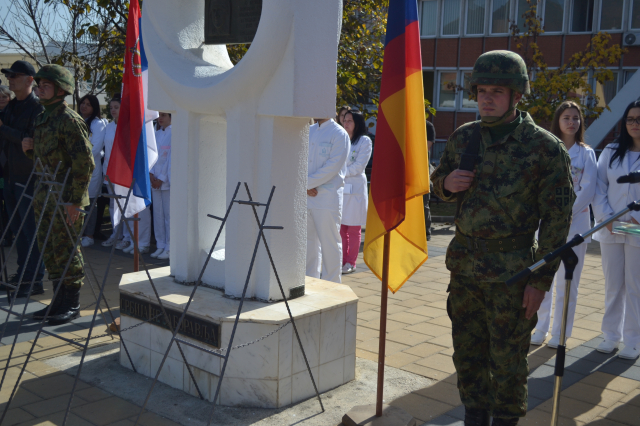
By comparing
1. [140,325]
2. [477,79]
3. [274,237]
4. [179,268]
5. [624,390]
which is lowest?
[624,390]

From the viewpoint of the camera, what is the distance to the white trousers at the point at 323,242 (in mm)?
7062

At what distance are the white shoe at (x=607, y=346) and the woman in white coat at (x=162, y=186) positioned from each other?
613 cm

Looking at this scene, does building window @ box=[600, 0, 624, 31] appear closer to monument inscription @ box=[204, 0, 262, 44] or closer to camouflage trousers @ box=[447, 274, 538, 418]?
monument inscription @ box=[204, 0, 262, 44]

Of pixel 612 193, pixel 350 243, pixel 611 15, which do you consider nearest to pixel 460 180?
pixel 612 193

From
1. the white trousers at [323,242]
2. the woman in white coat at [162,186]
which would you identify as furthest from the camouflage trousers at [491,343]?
the woman in white coat at [162,186]

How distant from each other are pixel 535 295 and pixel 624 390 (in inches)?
77.5

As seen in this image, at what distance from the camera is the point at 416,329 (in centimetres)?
610

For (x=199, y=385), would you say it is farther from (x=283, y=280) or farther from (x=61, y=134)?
(x=61, y=134)

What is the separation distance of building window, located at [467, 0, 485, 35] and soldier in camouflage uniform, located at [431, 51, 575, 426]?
23.8 meters

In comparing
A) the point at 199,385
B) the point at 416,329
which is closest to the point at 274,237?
the point at 199,385

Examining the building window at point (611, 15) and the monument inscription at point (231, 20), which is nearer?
the monument inscription at point (231, 20)

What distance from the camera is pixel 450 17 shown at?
2636 cm

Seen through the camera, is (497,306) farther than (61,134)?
No

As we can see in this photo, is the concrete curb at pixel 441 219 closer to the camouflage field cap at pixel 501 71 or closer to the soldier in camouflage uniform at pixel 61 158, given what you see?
the soldier in camouflage uniform at pixel 61 158
